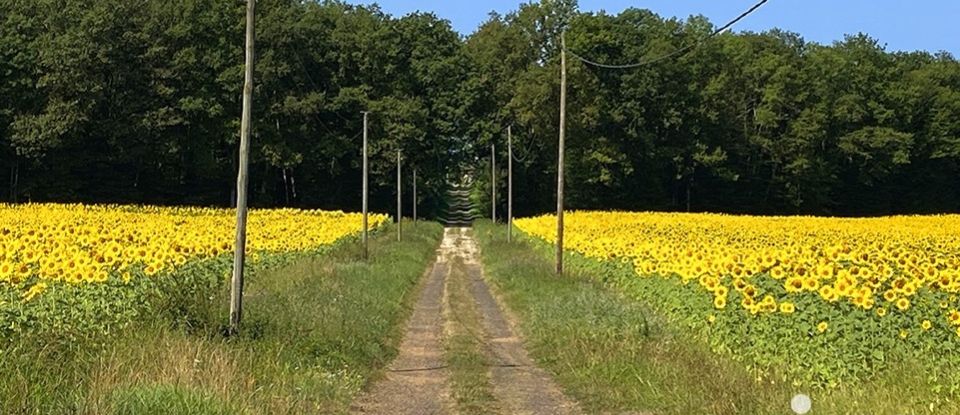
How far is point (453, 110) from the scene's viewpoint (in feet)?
222

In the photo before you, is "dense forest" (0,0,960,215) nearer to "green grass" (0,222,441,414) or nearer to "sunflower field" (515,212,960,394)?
"green grass" (0,222,441,414)

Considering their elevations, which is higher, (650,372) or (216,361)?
(216,361)

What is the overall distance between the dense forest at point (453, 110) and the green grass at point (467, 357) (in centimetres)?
4254

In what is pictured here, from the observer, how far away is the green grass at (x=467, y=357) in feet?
31.9

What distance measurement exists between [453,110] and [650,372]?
194 ft

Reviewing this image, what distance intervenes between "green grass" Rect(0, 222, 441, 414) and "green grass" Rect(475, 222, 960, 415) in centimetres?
260

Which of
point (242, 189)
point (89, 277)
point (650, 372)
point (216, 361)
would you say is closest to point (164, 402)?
point (216, 361)

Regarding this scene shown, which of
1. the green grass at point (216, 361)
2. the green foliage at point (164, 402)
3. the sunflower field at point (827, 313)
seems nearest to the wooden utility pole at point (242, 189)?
the green grass at point (216, 361)

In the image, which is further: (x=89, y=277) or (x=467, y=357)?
(x=467, y=357)

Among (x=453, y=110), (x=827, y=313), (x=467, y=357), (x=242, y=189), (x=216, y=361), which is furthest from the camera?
(x=453, y=110)

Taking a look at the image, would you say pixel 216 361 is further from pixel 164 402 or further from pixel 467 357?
pixel 467 357

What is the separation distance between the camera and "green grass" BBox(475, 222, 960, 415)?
24.1 feet

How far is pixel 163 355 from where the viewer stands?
319 inches

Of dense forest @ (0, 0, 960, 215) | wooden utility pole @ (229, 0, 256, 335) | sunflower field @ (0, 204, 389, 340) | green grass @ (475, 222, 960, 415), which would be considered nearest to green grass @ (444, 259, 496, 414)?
green grass @ (475, 222, 960, 415)
